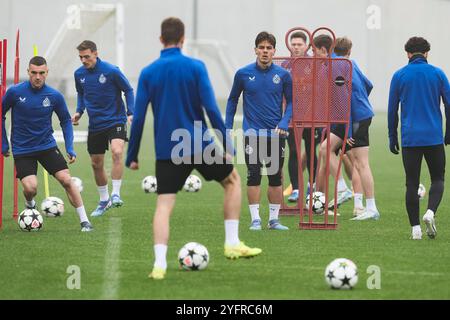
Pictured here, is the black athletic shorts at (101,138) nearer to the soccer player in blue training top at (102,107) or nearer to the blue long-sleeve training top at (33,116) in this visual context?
the soccer player in blue training top at (102,107)

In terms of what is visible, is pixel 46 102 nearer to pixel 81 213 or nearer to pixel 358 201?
pixel 81 213

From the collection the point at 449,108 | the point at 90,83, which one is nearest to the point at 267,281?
the point at 449,108

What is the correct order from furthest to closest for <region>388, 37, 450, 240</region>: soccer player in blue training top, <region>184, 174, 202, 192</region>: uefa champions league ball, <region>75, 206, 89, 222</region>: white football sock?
<region>184, 174, 202, 192</region>: uefa champions league ball → <region>75, 206, 89, 222</region>: white football sock → <region>388, 37, 450, 240</region>: soccer player in blue training top

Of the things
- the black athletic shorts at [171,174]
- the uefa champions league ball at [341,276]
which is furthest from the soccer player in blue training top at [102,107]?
the uefa champions league ball at [341,276]

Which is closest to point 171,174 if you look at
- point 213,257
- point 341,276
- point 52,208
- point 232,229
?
point 232,229

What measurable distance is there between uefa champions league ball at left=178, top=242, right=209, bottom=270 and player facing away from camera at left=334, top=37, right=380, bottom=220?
4529 mm

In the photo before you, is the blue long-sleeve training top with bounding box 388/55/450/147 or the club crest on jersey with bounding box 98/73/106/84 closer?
the blue long-sleeve training top with bounding box 388/55/450/147

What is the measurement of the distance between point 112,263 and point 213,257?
1.00 metres

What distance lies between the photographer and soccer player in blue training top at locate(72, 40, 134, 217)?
573 inches

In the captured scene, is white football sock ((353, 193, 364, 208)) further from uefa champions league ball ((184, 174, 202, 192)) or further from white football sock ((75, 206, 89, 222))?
uefa champions league ball ((184, 174, 202, 192))

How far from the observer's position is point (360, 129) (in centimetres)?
1410

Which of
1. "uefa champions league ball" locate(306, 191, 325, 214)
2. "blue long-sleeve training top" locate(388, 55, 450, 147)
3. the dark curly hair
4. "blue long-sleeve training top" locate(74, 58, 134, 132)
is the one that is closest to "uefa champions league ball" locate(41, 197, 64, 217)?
"blue long-sleeve training top" locate(74, 58, 134, 132)

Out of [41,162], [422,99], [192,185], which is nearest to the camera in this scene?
[422,99]

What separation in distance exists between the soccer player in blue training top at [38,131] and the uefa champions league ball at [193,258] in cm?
307
